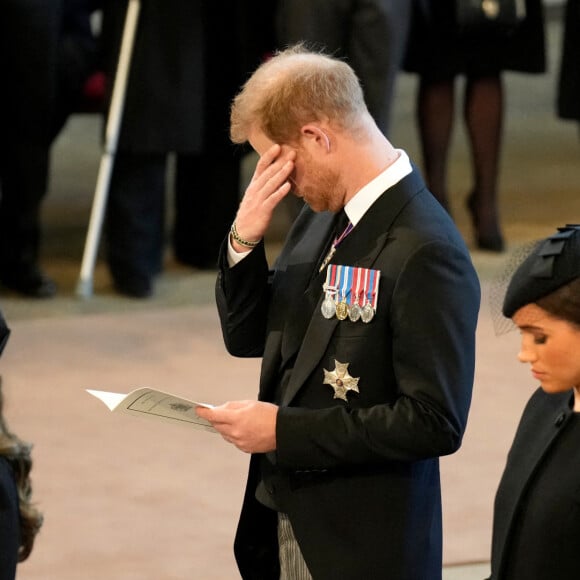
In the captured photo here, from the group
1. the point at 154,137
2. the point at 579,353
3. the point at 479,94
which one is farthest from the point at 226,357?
the point at 579,353

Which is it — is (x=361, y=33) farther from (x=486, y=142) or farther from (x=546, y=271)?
(x=546, y=271)

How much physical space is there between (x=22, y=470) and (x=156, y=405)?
427mm

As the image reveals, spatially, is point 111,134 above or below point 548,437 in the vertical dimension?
below

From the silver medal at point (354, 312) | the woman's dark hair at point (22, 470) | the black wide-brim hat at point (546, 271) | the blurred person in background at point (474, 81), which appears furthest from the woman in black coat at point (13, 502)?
the blurred person in background at point (474, 81)

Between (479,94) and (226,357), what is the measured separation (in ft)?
6.49

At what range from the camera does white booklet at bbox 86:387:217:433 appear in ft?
7.57

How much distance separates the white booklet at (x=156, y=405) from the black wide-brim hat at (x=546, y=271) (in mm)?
557

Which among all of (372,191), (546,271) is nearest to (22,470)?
(372,191)

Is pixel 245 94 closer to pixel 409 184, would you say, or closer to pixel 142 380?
pixel 409 184

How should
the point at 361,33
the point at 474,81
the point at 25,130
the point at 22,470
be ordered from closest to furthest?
the point at 22,470 < the point at 361,33 < the point at 25,130 < the point at 474,81

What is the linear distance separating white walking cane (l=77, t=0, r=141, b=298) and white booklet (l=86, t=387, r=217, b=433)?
345 cm

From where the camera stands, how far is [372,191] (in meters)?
2.37

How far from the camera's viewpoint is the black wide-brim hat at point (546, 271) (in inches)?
81.7

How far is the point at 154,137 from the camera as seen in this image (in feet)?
18.8
